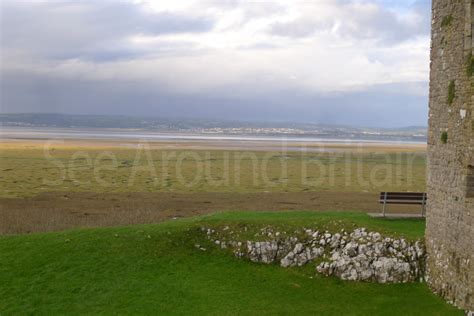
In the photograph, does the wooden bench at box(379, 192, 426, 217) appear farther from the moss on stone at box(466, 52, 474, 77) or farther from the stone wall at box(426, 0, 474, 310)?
the moss on stone at box(466, 52, 474, 77)

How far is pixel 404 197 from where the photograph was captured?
2066 cm

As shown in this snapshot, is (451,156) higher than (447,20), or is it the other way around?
→ (447,20)

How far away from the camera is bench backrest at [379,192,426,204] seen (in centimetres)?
2044

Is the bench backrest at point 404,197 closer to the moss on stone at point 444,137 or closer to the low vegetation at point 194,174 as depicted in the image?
the moss on stone at point 444,137

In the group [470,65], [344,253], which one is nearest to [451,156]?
[470,65]

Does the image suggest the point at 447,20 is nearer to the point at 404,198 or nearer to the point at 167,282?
the point at 404,198

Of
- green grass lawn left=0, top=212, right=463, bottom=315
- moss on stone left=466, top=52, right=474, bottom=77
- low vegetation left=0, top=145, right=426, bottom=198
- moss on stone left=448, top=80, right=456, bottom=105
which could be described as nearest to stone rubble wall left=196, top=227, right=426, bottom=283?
green grass lawn left=0, top=212, right=463, bottom=315

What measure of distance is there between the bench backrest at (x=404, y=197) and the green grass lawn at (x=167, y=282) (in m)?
2.81

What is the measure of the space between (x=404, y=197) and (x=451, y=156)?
22.9ft

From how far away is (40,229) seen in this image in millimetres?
23328

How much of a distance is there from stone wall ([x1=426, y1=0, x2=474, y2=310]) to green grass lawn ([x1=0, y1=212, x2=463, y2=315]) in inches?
37.4

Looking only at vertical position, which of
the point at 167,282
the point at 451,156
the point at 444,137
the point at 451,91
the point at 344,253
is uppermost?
the point at 451,91

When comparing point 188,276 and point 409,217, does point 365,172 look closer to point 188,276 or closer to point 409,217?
point 409,217

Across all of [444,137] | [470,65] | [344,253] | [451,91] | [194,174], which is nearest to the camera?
[470,65]
